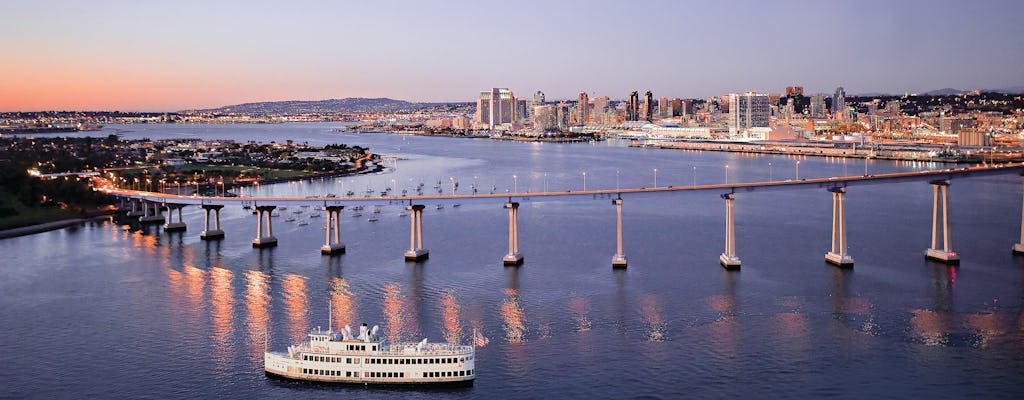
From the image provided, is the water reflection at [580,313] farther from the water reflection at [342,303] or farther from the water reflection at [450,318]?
the water reflection at [342,303]

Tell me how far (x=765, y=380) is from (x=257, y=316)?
354 inches

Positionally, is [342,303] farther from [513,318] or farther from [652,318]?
[652,318]

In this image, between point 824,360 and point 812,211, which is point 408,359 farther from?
point 812,211

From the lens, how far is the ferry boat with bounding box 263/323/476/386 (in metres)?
13.0

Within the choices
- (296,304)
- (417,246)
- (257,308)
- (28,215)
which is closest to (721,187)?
(417,246)

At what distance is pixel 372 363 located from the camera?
43.2ft

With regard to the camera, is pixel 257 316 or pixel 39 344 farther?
pixel 257 316

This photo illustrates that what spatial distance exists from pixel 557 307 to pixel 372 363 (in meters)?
4.81

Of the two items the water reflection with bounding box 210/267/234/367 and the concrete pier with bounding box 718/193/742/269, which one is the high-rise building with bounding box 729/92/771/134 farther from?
the water reflection with bounding box 210/267/234/367

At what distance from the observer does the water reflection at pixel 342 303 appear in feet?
53.2

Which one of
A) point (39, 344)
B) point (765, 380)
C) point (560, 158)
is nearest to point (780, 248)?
point (765, 380)

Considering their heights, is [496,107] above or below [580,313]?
above

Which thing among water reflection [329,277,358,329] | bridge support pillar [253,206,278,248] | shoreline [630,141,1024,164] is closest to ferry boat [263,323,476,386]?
water reflection [329,277,358,329]

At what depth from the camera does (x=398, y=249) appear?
24.3 meters
